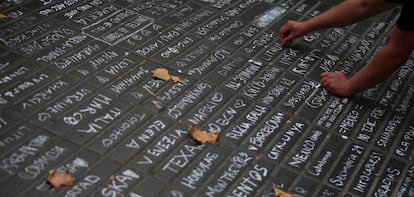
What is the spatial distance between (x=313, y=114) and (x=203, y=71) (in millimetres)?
725

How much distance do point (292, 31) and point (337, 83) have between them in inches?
23.0

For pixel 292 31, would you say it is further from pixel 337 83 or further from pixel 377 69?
pixel 377 69

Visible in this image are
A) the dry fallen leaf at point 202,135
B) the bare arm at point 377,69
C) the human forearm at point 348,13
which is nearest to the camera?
the dry fallen leaf at point 202,135

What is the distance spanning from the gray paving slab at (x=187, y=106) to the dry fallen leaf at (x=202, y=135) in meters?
0.04

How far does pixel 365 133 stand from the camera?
306 centimetres

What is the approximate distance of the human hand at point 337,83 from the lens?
10.8 feet

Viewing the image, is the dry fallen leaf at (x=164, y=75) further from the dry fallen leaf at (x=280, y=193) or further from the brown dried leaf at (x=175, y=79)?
the dry fallen leaf at (x=280, y=193)

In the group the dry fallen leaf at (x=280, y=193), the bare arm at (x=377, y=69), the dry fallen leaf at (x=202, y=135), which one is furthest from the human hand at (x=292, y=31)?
the dry fallen leaf at (x=280, y=193)

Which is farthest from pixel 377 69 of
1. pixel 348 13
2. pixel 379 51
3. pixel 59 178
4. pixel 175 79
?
pixel 59 178

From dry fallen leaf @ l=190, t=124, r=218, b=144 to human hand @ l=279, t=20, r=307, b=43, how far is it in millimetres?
1174

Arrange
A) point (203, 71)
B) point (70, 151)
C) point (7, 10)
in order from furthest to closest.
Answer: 1. point (7, 10)
2. point (203, 71)
3. point (70, 151)

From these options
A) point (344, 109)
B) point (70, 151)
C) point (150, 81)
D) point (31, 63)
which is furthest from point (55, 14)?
point (344, 109)

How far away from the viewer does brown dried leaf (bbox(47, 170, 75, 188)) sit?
95.1 inches

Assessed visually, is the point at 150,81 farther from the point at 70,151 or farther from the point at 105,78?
the point at 70,151
